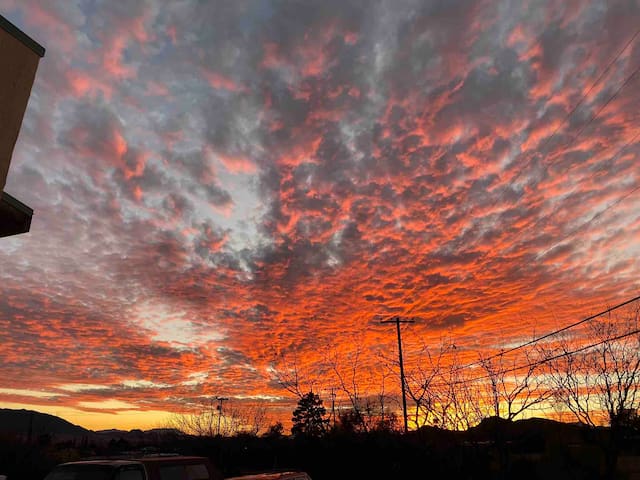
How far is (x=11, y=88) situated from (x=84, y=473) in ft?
18.8

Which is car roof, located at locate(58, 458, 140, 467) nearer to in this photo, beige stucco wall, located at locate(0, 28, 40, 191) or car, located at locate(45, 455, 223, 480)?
car, located at locate(45, 455, 223, 480)

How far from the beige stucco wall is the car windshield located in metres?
4.62

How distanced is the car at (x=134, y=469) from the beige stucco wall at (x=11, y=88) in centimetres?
465

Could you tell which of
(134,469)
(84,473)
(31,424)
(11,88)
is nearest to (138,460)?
(134,469)

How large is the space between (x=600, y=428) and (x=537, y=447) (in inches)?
653

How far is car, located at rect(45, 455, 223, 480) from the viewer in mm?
7961

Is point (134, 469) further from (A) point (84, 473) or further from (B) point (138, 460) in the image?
(A) point (84, 473)

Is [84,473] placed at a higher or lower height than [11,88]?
lower

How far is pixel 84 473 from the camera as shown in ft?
26.2

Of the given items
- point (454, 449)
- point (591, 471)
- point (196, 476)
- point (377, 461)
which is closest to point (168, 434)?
point (377, 461)

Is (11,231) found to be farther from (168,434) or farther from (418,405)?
(168,434)

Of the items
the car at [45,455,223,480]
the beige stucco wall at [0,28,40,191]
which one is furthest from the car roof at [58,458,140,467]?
the beige stucco wall at [0,28,40,191]

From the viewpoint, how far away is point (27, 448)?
21.6 metres

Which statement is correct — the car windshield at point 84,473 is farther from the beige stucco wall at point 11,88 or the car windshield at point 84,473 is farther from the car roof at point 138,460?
the beige stucco wall at point 11,88
